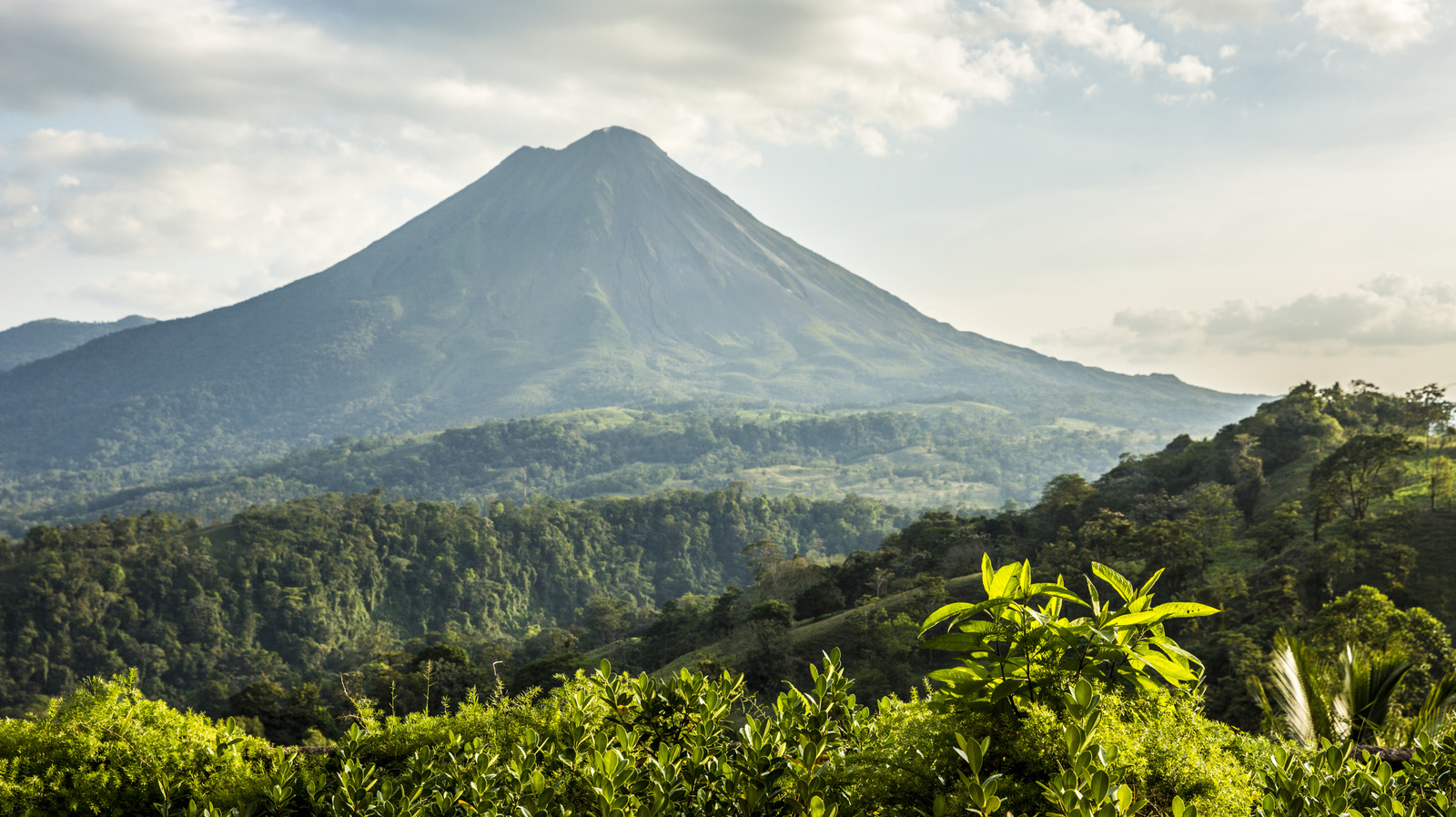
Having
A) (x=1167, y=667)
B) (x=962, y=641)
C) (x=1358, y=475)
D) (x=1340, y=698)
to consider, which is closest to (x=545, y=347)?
(x=1358, y=475)

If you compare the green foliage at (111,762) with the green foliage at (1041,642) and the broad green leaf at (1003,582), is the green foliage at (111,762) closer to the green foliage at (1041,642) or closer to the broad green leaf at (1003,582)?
the green foliage at (1041,642)

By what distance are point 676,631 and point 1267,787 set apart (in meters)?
29.0

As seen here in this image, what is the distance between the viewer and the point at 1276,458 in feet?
88.1

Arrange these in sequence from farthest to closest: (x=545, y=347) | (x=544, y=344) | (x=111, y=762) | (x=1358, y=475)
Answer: (x=544, y=344) → (x=545, y=347) → (x=1358, y=475) → (x=111, y=762)

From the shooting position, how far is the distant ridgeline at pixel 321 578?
40.8 meters

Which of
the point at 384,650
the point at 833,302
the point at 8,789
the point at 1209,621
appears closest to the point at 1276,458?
the point at 1209,621

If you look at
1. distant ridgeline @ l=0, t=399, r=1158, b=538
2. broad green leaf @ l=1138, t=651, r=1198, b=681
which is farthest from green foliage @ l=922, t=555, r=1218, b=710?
distant ridgeline @ l=0, t=399, r=1158, b=538

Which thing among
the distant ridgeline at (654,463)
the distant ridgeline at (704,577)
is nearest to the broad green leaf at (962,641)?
the distant ridgeline at (704,577)

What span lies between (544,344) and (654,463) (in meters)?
75.2

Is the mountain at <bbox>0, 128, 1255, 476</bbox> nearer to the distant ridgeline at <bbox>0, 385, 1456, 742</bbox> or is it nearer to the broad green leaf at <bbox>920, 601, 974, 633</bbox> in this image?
the distant ridgeline at <bbox>0, 385, 1456, 742</bbox>

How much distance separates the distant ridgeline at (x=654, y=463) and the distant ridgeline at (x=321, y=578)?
3005cm

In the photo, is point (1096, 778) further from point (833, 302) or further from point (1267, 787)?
point (833, 302)

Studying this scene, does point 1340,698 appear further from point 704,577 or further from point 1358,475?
point 704,577

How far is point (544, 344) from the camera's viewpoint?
17750cm
